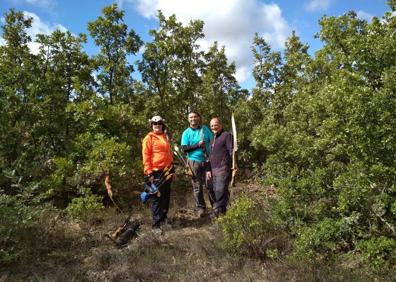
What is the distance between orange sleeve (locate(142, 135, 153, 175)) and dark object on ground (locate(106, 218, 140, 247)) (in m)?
0.88

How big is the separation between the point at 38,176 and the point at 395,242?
19.6ft

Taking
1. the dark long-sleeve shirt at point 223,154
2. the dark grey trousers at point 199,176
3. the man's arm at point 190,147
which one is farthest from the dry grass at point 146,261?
the man's arm at point 190,147

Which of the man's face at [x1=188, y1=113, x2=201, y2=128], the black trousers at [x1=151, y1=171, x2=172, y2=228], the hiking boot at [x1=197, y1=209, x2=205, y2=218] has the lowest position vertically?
the hiking boot at [x1=197, y1=209, x2=205, y2=218]

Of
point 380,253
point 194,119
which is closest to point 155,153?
point 194,119

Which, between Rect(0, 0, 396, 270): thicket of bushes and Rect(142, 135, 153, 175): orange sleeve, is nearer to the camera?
Rect(0, 0, 396, 270): thicket of bushes

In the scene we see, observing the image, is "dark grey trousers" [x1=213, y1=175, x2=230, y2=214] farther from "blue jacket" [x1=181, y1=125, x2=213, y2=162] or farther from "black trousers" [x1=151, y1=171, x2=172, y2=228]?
"black trousers" [x1=151, y1=171, x2=172, y2=228]

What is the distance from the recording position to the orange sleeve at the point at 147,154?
6012 mm

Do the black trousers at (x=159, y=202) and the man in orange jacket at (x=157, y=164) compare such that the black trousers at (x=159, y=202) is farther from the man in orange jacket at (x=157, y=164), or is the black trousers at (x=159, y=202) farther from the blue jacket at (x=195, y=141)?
the blue jacket at (x=195, y=141)

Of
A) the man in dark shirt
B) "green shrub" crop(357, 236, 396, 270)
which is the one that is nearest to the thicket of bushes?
"green shrub" crop(357, 236, 396, 270)

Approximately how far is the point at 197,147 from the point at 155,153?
0.83 m

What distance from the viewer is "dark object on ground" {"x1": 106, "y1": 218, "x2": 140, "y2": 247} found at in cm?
570

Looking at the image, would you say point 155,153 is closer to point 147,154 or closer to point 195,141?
point 147,154

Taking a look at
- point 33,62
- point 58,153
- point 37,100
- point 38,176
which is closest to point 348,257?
point 38,176

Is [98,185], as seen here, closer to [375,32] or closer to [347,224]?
[347,224]
